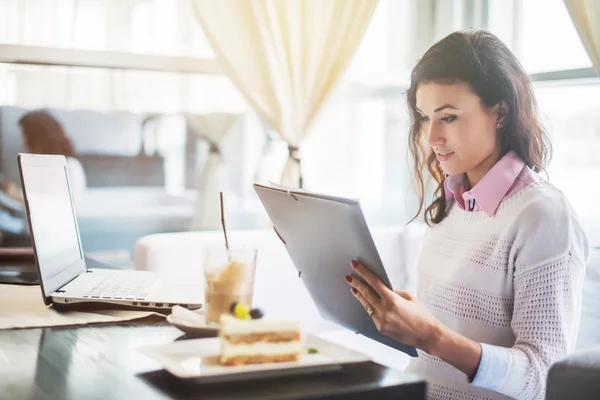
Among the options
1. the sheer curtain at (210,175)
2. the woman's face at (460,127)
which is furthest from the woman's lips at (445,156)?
the sheer curtain at (210,175)

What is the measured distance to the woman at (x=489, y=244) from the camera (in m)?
1.27

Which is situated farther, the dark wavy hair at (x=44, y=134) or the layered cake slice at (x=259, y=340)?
the dark wavy hair at (x=44, y=134)

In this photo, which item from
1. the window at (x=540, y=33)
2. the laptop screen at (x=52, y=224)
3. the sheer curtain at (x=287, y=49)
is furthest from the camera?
the sheer curtain at (x=287, y=49)

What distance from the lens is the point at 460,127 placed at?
1.48m

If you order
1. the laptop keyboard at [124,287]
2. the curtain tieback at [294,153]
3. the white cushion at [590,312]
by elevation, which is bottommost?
the white cushion at [590,312]

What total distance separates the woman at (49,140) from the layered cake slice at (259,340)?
6.64 ft

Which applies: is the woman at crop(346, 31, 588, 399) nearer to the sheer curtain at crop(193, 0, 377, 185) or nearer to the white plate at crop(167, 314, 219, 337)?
the white plate at crop(167, 314, 219, 337)

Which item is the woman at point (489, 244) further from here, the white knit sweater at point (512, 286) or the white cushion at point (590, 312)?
the white cushion at point (590, 312)

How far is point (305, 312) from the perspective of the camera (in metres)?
2.51

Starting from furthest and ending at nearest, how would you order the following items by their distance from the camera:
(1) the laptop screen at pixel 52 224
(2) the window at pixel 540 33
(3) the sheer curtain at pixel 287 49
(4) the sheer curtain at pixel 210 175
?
(4) the sheer curtain at pixel 210 175
(3) the sheer curtain at pixel 287 49
(2) the window at pixel 540 33
(1) the laptop screen at pixel 52 224

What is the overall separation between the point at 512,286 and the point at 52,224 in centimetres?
96

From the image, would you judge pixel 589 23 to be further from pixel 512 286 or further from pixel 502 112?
pixel 512 286

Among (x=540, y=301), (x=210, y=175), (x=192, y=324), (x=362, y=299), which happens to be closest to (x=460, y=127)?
(x=540, y=301)

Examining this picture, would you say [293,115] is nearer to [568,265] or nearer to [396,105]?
[396,105]
